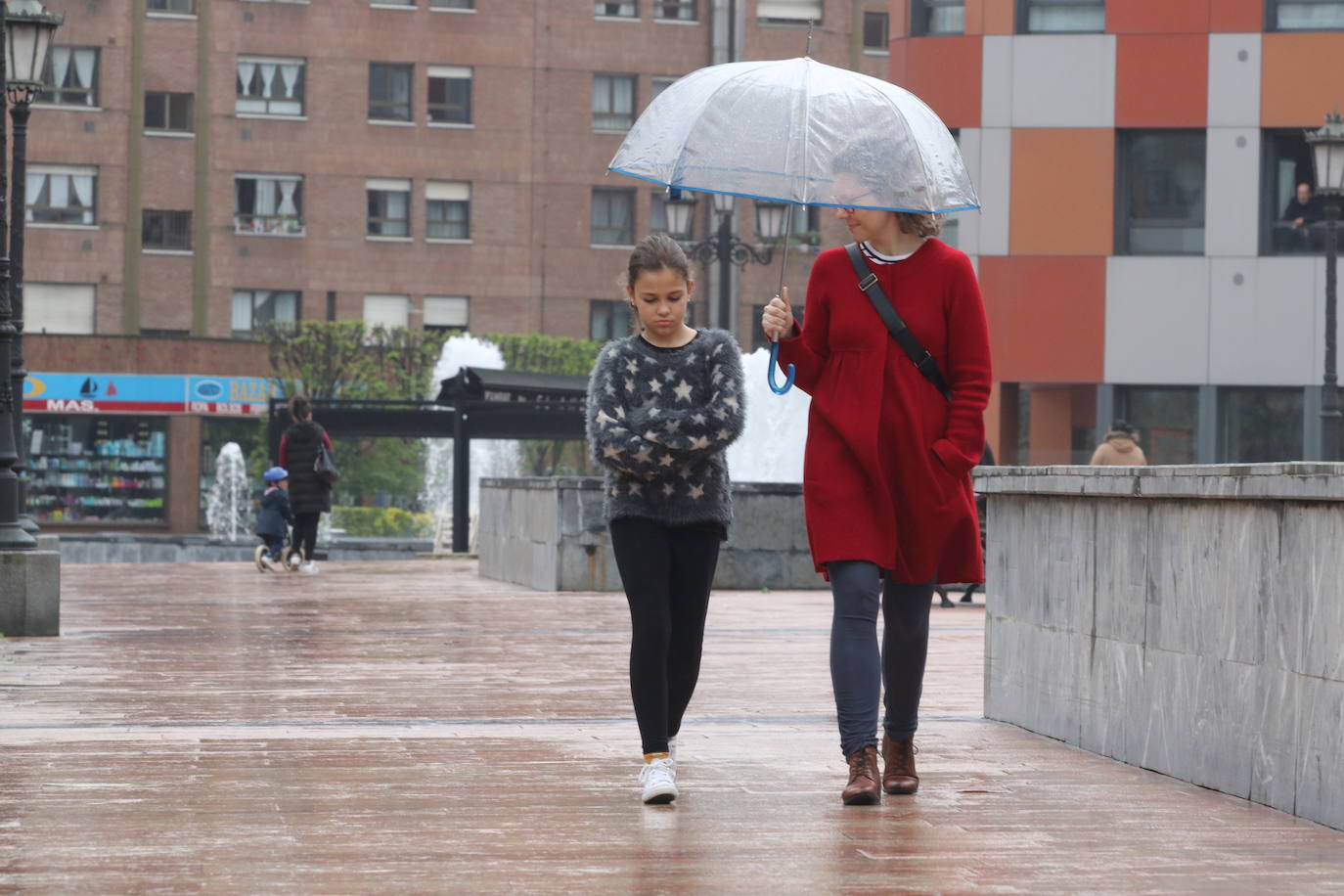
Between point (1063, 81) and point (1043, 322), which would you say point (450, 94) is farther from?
point (1043, 322)

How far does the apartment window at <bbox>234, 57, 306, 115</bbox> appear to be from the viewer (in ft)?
187

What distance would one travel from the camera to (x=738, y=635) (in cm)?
1382

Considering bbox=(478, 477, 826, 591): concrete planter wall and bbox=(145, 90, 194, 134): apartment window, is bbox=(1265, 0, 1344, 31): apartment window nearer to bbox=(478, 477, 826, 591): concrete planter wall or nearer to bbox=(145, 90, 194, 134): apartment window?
bbox=(478, 477, 826, 591): concrete planter wall

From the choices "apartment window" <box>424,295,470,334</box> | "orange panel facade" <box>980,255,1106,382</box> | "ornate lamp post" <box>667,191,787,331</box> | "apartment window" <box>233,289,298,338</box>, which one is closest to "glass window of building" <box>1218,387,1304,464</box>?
"orange panel facade" <box>980,255,1106,382</box>

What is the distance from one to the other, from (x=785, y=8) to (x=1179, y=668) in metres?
55.5

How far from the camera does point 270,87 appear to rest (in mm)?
57344

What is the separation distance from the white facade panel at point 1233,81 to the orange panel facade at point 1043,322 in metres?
3.09

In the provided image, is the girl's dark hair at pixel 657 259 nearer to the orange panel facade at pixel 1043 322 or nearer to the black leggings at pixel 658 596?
the black leggings at pixel 658 596

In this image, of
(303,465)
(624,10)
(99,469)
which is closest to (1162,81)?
(303,465)

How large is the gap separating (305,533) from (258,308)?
113 ft

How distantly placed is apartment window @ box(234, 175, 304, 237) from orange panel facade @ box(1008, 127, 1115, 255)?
29.9 metres

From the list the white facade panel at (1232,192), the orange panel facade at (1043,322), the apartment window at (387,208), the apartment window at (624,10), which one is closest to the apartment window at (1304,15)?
the white facade panel at (1232,192)

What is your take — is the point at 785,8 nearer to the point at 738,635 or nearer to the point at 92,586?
the point at 92,586

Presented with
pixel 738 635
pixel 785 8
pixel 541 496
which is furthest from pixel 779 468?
pixel 785 8
